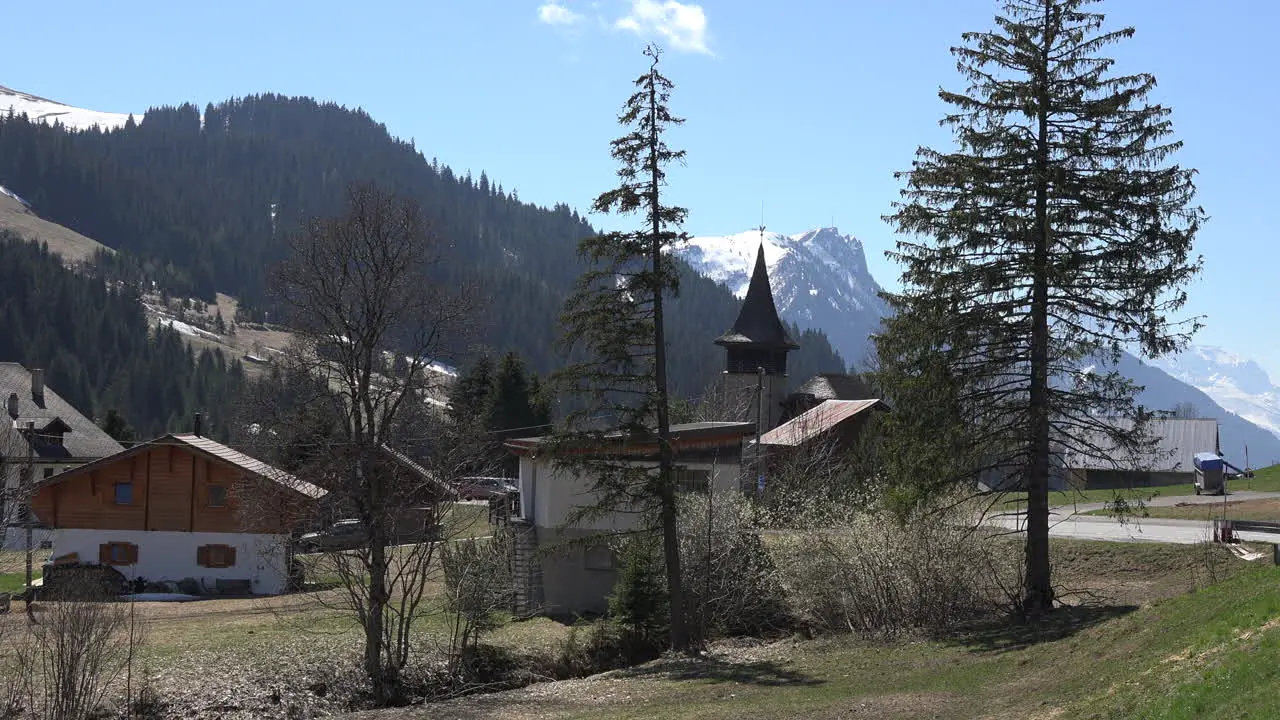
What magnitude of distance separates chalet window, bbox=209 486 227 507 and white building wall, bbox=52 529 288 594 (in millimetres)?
1123

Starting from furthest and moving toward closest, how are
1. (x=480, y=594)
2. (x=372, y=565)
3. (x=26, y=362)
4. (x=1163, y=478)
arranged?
(x=26, y=362) < (x=1163, y=478) < (x=480, y=594) < (x=372, y=565)

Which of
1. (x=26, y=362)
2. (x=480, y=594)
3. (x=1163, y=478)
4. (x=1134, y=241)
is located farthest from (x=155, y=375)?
(x=1134, y=241)

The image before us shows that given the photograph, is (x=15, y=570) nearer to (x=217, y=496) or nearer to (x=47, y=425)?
(x=217, y=496)

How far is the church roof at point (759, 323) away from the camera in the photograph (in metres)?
79.1

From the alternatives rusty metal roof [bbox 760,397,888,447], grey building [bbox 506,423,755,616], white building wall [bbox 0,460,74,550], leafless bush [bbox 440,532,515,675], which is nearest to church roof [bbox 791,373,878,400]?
rusty metal roof [bbox 760,397,888,447]

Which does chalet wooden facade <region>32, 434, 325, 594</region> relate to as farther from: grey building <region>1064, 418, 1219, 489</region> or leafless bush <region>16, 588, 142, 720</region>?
grey building <region>1064, 418, 1219, 489</region>

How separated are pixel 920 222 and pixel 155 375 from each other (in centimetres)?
14798

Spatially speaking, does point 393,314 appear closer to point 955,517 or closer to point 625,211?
point 625,211

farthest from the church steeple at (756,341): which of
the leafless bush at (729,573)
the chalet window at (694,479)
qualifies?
the leafless bush at (729,573)

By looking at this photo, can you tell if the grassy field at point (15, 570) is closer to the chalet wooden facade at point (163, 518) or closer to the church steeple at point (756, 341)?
the chalet wooden facade at point (163, 518)

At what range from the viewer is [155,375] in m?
156

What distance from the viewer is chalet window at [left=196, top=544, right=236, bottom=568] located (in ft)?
142

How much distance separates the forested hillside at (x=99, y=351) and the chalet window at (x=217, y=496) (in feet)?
330

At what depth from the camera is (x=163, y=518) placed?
143 ft
